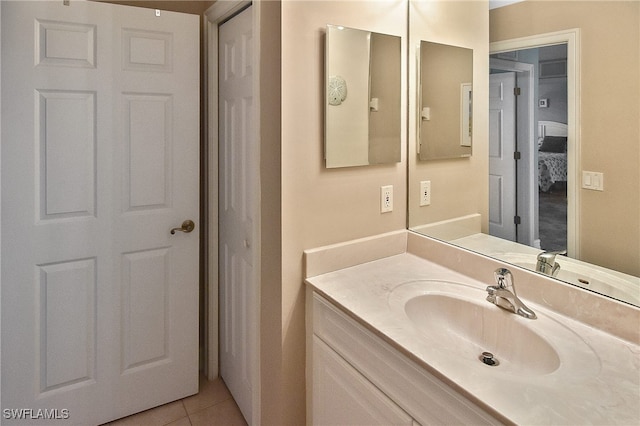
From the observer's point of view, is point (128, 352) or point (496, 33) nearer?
point (496, 33)

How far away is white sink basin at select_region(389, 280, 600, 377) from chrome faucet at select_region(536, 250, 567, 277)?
0.12m

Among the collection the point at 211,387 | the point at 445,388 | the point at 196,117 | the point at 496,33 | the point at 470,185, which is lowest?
Result: the point at 211,387

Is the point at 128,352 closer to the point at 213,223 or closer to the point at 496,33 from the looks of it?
the point at 213,223

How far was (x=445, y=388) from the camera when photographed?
2.88 ft

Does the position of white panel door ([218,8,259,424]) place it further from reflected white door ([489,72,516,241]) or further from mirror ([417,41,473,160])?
reflected white door ([489,72,516,241])

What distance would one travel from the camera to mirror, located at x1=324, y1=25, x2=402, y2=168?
1437 mm

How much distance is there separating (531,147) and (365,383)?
903mm

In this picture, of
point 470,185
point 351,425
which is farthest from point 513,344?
point 470,185

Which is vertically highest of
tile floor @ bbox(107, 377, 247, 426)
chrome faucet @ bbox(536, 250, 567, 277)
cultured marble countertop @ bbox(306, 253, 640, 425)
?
chrome faucet @ bbox(536, 250, 567, 277)

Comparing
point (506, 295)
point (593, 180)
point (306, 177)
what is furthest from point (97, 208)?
point (593, 180)

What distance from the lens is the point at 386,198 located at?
5.37 ft

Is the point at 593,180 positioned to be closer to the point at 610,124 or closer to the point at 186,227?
the point at 610,124

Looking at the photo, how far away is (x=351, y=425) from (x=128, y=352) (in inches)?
49.0

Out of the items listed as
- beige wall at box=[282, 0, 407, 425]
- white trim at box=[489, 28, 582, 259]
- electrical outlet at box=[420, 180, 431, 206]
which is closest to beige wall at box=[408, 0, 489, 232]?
electrical outlet at box=[420, 180, 431, 206]
